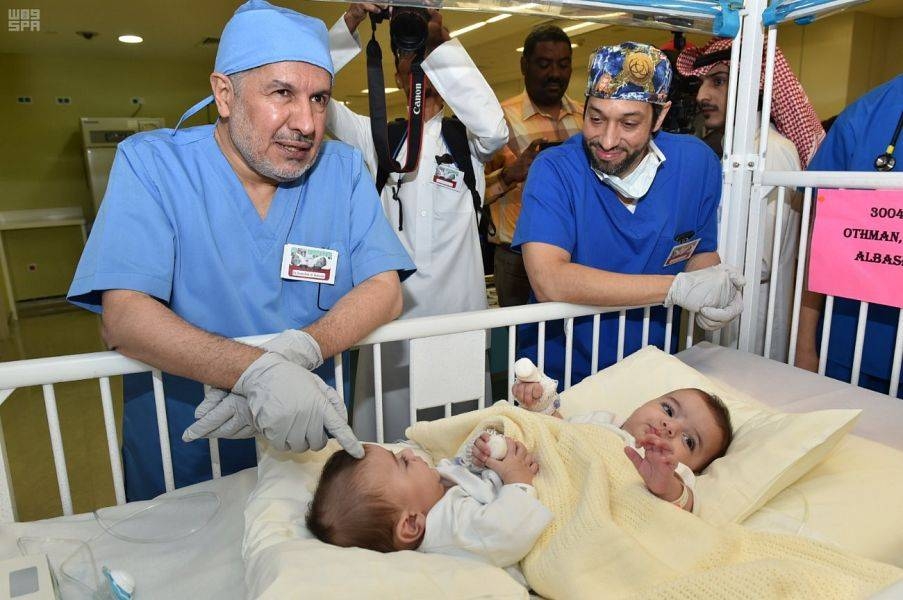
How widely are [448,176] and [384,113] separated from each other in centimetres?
38

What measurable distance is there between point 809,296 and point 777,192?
0.32 m

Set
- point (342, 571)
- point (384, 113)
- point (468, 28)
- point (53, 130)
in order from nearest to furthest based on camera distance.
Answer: point (342, 571) → point (384, 113) → point (468, 28) → point (53, 130)

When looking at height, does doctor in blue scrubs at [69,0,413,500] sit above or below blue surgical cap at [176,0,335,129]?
below

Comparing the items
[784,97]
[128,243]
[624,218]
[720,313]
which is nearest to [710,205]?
[624,218]

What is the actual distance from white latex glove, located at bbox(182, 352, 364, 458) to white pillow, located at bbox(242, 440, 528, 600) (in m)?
0.15

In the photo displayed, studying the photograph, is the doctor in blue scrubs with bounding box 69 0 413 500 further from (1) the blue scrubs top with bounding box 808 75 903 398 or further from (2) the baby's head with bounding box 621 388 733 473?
(1) the blue scrubs top with bounding box 808 75 903 398

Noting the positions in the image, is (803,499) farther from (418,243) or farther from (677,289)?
(418,243)

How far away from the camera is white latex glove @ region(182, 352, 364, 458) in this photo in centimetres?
106

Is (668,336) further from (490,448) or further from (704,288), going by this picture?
(490,448)

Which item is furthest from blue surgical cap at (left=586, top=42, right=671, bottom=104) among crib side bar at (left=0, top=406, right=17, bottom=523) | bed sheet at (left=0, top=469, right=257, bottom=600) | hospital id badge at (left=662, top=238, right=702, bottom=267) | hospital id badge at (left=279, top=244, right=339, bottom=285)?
crib side bar at (left=0, top=406, right=17, bottom=523)

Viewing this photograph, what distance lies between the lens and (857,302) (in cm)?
170

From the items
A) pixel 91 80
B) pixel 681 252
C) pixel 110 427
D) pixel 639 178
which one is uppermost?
pixel 91 80

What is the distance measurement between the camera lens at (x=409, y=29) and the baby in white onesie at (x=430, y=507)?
4.12ft

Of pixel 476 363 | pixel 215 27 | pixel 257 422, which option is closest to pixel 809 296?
pixel 476 363
